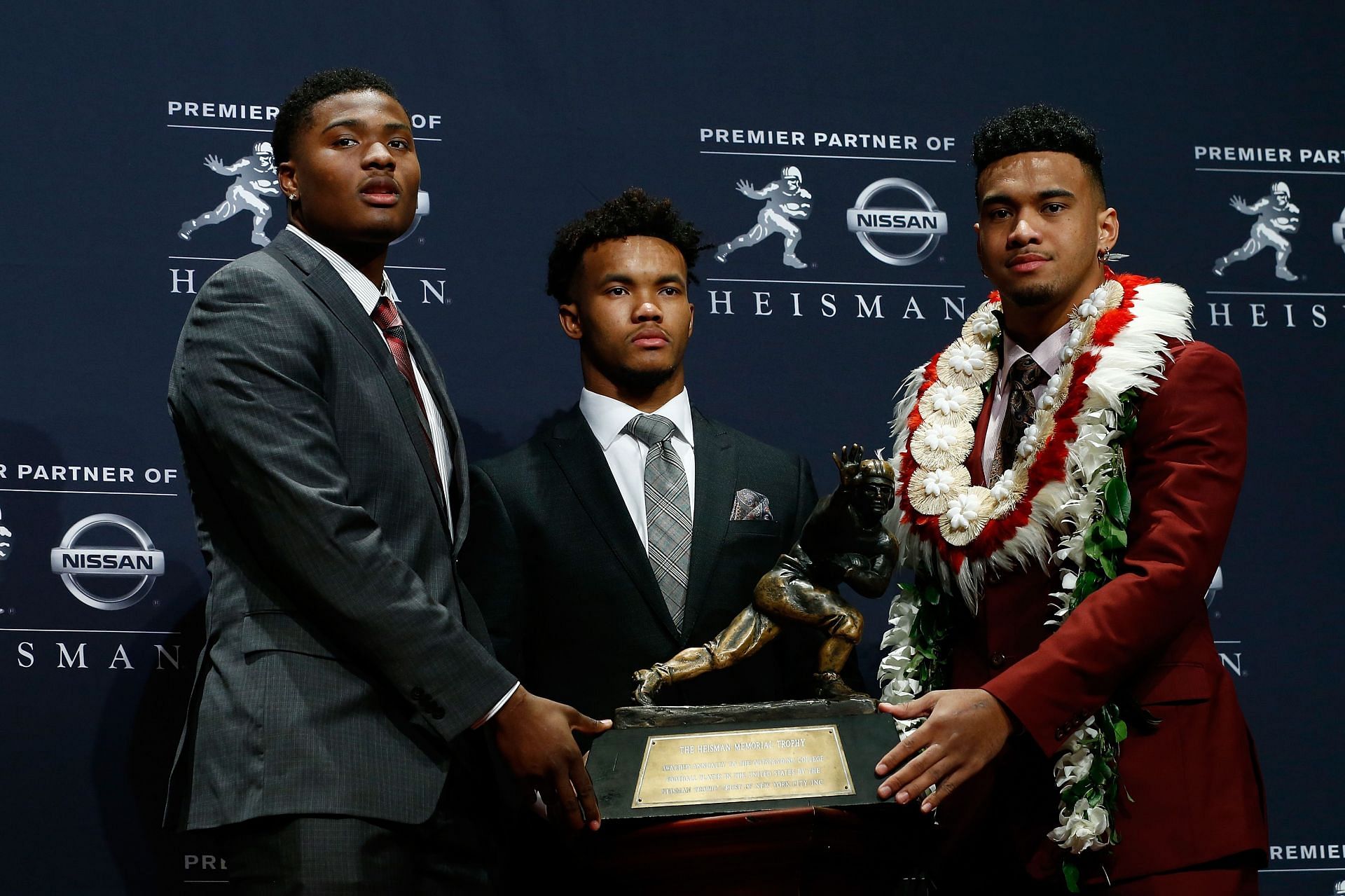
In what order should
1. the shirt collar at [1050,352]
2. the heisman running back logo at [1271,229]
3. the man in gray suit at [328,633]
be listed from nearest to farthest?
the man in gray suit at [328,633] → the shirt collar at [1050,352] → the heisman running back logo at [1271,229]

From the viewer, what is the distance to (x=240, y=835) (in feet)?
7.04

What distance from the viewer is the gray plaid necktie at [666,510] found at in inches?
107

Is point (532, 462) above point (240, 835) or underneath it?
above

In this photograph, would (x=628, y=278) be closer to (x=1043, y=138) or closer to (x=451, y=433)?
(x=451, y=433)

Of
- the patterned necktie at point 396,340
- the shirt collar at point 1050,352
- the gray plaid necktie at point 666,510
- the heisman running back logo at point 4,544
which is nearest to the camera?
the patterned necktie at point 396,340

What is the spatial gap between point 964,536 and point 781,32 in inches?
65.2

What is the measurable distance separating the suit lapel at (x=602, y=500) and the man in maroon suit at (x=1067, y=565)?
0.48 m

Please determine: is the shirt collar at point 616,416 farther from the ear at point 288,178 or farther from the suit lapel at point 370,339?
the ear at point 288,178

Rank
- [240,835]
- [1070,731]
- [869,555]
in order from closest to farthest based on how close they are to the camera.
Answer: [240,835] → [1070,731] → [869,555]

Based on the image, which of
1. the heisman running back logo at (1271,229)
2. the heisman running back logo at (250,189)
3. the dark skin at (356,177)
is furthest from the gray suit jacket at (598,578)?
the heisman running back logo at (1271,229)

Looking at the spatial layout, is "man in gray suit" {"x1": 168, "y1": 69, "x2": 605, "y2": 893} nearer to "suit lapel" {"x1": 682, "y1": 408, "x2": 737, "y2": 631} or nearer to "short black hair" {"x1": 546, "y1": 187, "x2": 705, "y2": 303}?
"suit lapel" {"x1": 682, "y1": 408, "x2": 737, "y2": 631}

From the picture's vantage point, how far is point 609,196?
11.4 ft

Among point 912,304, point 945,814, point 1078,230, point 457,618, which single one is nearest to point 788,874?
point 945,814

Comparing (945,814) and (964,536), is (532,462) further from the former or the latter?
(945,814)
